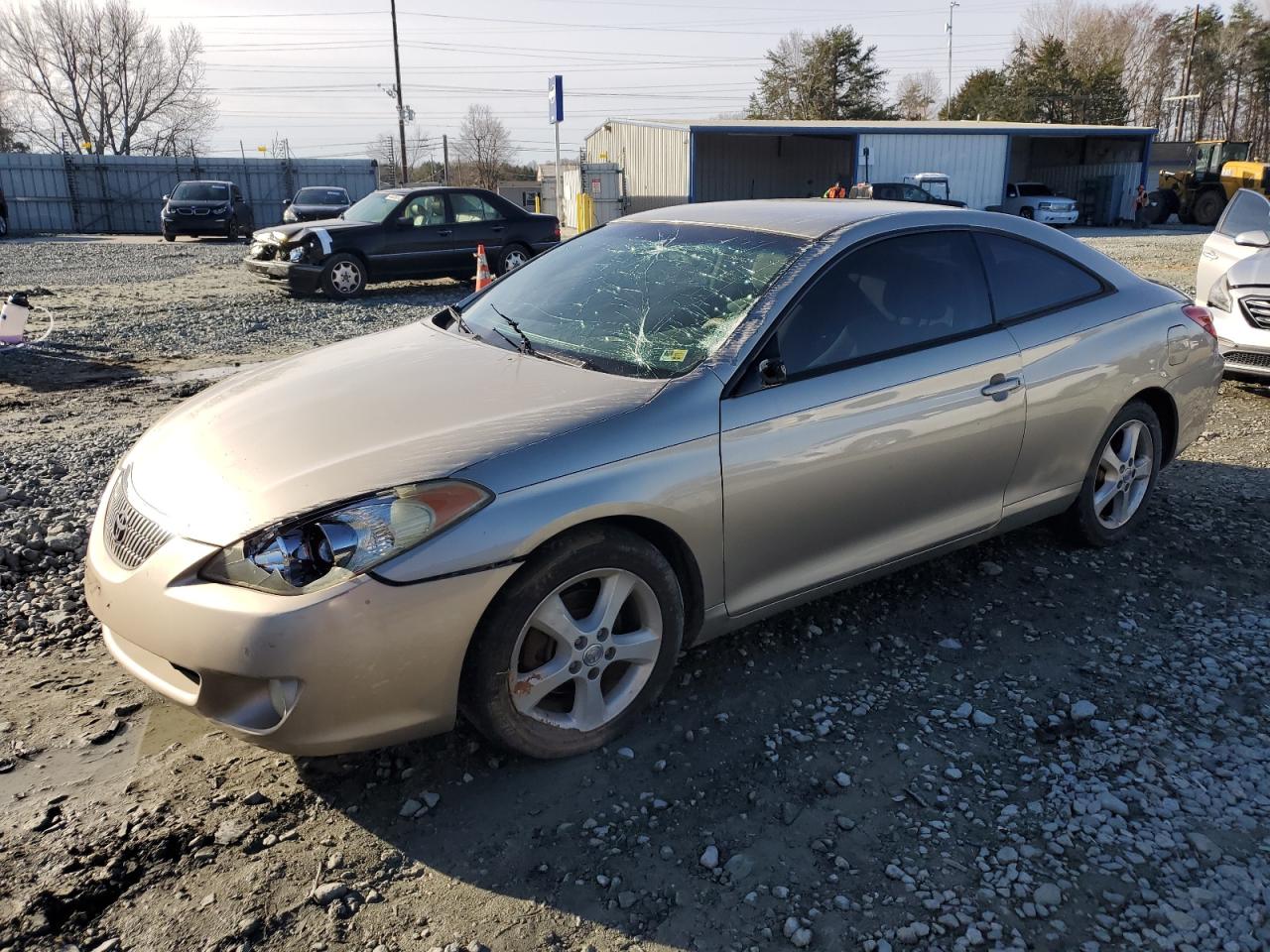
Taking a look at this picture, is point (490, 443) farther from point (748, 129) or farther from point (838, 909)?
point (748, 129)

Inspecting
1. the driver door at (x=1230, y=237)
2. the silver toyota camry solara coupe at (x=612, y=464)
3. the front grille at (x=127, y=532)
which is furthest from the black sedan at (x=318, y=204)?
the front grille at (x=127, y=532)

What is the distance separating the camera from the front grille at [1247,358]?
7191 millimetres

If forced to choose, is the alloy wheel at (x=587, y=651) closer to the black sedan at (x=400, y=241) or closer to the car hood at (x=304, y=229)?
the black sedan at (x=400, y=241)

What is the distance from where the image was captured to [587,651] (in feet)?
9.25

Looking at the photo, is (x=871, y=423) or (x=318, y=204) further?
(x=318, y=204)

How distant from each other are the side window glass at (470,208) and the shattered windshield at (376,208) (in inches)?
31.3

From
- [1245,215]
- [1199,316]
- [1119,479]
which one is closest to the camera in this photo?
[1119,479]

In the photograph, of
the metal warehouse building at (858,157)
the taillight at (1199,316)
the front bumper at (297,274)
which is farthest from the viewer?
the metal warehouse building at (858,157)

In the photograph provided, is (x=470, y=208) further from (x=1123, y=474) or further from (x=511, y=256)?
(x=1123, y=474)

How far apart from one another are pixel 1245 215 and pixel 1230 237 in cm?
21

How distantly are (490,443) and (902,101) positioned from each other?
277 ft

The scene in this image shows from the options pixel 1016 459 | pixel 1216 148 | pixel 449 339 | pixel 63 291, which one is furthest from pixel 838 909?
pixel 1216 148

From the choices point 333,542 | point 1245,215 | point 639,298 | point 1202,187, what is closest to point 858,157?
point 1202,187

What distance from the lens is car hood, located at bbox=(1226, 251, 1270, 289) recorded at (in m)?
7.28
